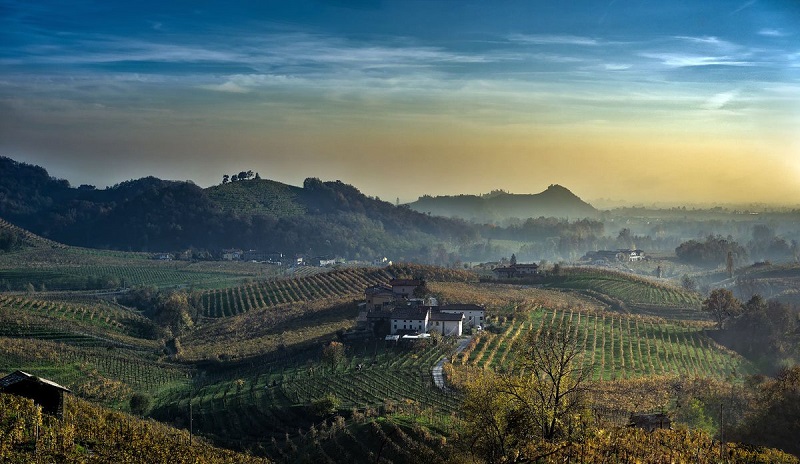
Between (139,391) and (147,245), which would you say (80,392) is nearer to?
(139,391)

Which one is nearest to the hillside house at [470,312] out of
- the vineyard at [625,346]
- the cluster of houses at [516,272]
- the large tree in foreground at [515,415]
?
the vineyard at [625,346]

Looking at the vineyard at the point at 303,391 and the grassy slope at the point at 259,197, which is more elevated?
the grassy slope at the point at 259,197

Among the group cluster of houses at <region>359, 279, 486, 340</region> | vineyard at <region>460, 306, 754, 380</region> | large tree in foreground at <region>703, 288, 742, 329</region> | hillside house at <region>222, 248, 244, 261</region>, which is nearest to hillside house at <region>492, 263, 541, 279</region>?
vineyard at <region>460, 306, 754, 380</region>

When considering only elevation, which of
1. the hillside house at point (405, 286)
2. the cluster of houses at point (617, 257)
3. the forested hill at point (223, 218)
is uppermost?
the forested hill at point (223, 218)

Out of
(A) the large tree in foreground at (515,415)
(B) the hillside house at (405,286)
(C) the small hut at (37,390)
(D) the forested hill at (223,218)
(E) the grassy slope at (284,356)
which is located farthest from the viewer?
(D) the forested hill at (223,218)

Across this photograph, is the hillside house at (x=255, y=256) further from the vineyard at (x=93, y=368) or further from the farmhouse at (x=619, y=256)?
the vineyard at (x=93, y=368)

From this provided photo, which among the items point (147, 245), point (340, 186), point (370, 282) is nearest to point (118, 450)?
point (370, 282)

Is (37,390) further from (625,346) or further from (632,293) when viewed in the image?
(632,293)
